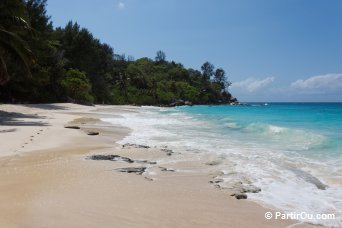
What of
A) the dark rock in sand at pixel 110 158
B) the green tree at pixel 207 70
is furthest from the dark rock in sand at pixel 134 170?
the green tree at pixel 207 70

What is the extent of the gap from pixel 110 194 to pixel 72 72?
153ft

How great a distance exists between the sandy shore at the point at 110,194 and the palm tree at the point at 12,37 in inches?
348

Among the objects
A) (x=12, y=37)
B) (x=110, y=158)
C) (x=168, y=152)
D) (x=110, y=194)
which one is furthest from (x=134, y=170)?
(x=12, y=37)

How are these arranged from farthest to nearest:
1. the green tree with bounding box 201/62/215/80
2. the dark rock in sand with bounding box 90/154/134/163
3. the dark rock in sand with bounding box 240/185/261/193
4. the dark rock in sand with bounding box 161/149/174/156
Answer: the green tree with bounding box 201/62/215/80 → the dark rock in sand with bounding box 161/149/174/156 → the dark rock in sand with bounding box 90/154/134/163 → the dark rock in sand with bounding box 240/185/261/193

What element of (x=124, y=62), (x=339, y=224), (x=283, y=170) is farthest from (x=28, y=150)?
(x=124, y=62)

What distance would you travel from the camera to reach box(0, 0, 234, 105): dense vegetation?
61.7 ft

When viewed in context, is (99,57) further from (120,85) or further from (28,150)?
(28,150)

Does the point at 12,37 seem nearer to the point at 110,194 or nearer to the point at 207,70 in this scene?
the point at 110,194

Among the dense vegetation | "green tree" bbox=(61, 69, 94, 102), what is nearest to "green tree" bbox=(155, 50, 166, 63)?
the dense vegetation

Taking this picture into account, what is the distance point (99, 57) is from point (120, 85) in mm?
21458

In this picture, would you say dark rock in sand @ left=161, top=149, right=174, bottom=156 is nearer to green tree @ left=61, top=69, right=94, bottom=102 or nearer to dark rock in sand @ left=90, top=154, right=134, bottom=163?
dark rock in sand @ left=90, top=154, right=134, bottom=163

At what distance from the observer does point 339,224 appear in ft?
15.7

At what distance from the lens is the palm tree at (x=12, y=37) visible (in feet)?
55.3

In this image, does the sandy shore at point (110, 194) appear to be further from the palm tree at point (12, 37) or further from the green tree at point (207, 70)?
the green tree at point (207, 70)
